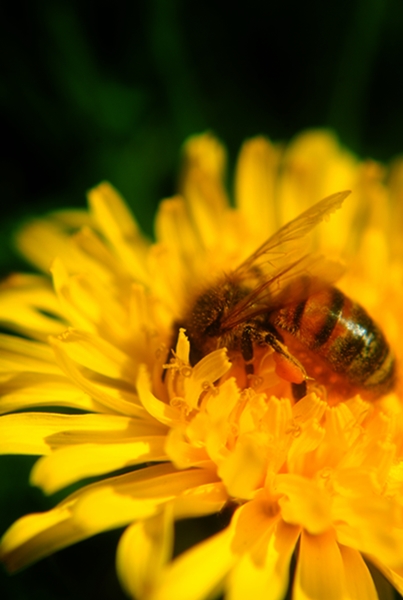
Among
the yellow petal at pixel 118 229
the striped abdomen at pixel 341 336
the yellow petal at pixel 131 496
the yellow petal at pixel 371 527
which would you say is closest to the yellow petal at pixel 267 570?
the yellow petal at pixel 371 527

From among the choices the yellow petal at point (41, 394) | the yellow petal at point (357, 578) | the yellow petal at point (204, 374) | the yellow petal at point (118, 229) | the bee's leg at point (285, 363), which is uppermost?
the yellow petal at point (118, 229)

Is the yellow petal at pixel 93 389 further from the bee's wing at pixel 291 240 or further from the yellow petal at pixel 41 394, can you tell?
the bee's wing at pixel 291 240

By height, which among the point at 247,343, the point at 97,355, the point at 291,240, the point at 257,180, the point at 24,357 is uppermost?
the point at 257,180

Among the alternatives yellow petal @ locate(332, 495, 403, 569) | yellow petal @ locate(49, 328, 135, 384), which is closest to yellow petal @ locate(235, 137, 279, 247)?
yellow petal @ locate(49, 328, 135, 384)

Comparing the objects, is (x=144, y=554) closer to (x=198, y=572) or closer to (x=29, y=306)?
(x=198, y=572)

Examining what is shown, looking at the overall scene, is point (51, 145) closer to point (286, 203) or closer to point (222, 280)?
point (286, 203)

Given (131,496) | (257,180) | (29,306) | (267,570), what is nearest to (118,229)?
(29,306)

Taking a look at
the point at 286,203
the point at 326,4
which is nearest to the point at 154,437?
the point at 286,203

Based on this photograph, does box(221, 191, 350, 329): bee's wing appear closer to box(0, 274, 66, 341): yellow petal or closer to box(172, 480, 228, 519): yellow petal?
box(172, 480, 228, 519): yellow petal
